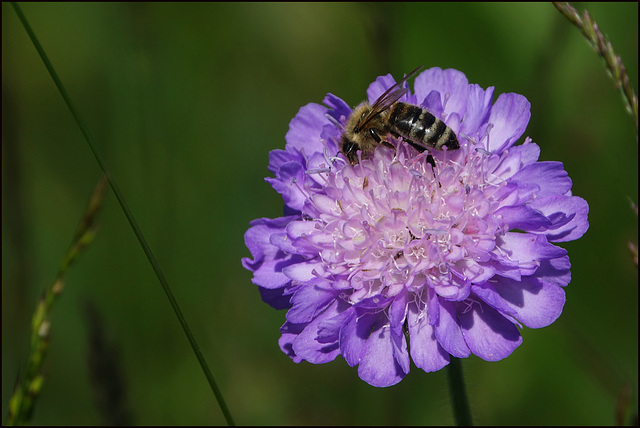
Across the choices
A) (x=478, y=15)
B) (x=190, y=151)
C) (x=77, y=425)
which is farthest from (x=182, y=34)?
(x=77, y=425)

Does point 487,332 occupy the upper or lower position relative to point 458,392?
upper

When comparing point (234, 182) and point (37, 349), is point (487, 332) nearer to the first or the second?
point (37, 349)

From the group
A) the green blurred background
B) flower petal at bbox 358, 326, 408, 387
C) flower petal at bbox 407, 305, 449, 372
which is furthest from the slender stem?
the green blurred background

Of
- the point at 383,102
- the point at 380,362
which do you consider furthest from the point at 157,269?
the point at 383,102

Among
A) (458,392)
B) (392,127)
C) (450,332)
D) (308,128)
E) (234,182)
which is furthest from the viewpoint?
(234,182)

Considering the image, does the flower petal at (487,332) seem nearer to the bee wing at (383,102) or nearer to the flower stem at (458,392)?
the flower stem at (458,392)

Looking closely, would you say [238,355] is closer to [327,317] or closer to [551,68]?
[327,317]

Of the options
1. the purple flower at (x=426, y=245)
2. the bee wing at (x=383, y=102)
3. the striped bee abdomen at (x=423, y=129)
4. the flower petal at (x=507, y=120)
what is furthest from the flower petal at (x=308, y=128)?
the flower petal at (x=507, y=120)
